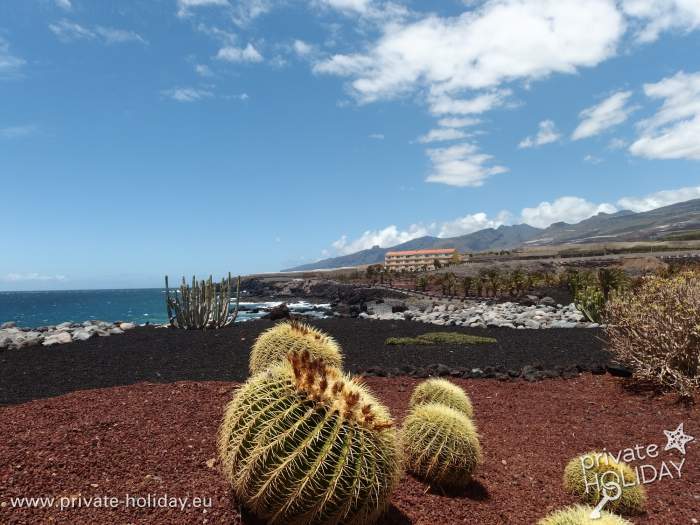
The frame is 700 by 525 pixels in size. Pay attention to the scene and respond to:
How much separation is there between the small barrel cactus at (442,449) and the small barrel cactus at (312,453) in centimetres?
156

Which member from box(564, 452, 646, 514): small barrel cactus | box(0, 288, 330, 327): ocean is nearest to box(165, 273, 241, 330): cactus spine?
box(0, 288, 330, 327): ocean

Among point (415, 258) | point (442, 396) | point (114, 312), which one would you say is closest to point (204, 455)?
point (442, 396)

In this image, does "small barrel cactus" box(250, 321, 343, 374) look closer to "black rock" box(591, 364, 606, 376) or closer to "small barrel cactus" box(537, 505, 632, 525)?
"small barrel cactus" box(537, 505, 632, 525)

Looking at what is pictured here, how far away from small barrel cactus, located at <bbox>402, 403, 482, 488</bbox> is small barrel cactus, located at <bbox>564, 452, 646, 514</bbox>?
1.11 metres

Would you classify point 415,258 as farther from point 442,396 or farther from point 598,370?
point 442,396

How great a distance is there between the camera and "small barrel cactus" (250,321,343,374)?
6.23 meters

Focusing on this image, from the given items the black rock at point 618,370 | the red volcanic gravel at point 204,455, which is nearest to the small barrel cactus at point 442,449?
the red volcanic gravel at point 204,455

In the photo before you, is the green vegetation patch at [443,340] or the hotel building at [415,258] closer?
the green vegetation patch at [443,340]

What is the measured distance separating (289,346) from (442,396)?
2349mm

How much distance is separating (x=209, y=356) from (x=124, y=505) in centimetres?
909

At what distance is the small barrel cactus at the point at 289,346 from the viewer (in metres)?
6.23

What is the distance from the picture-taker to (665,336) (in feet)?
31.1

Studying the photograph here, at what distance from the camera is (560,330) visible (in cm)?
1811

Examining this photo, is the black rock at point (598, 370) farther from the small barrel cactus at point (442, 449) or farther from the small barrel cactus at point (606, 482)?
the small barrel cactus at point (442, 449)
